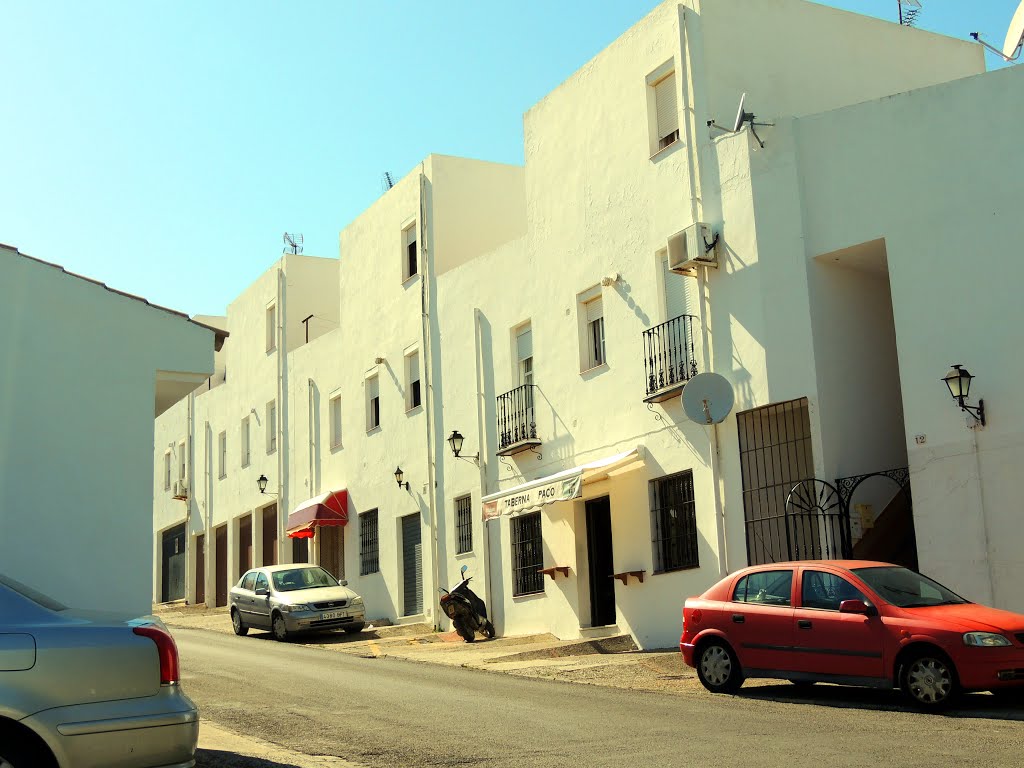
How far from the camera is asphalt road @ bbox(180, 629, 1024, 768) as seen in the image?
29.5 feet

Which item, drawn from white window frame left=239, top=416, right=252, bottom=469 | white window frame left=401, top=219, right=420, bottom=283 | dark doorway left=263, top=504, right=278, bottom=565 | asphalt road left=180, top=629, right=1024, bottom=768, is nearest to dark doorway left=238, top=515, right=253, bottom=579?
dark doorway left=263, top=504, right=278, bottom=565

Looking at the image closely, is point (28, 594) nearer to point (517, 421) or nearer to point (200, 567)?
point (517, 421)

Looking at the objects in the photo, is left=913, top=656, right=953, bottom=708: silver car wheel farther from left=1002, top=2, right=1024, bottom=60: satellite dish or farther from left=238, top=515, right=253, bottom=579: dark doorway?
left=238, top=515, right=253, bottom=579: dark doorway

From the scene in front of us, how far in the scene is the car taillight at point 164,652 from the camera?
6.71m


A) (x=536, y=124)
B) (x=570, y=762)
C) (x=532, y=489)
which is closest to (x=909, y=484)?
(x=532, y=489)

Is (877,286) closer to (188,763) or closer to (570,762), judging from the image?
(570,762)

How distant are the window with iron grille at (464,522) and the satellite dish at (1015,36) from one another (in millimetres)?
12453

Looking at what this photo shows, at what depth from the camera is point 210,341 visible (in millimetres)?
12000

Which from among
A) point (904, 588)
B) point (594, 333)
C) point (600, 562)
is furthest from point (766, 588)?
point (594, 333)

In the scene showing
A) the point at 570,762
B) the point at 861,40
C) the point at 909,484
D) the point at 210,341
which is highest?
the point at 861,40

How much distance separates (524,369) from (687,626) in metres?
9.81

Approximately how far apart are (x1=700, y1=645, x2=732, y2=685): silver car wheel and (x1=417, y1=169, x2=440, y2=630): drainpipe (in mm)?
11625

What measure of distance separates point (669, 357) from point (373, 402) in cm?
1189

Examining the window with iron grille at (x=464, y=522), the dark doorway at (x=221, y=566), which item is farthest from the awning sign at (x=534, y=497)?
the dark doorway at (x=221, y=566)
